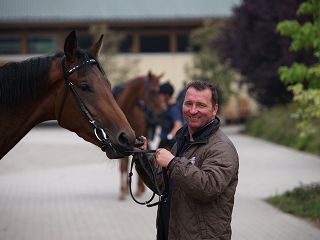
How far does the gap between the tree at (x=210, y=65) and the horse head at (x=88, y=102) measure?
103 ft

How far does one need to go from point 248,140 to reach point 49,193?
48.8 feet

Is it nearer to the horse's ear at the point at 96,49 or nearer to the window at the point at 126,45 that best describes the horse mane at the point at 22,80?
the horse's ear at the point at 96,49

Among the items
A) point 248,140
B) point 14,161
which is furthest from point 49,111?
point 248,140

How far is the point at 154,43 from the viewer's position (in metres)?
44.8

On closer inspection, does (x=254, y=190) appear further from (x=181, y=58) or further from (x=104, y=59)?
(x=181, y=58)

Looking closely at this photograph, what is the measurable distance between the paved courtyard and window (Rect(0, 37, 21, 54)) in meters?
22.3

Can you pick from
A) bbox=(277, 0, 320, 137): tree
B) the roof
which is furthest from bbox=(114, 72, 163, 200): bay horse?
the roof

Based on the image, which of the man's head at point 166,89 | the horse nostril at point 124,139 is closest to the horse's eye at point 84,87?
the horse nostril at point 124,139

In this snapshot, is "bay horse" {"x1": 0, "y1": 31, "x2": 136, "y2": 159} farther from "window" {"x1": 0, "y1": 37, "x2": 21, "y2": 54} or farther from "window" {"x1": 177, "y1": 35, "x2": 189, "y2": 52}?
"window" {"x1": 177, "y1": 35, "x2": 189, "y2": 52}

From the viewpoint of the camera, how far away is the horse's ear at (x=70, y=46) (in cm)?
466

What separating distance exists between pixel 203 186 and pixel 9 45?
4062 cm

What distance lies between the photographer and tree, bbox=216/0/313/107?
2439 cm

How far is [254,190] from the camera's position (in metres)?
→ 13.7

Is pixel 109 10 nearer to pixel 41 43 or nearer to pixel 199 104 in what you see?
pixel 41 43
